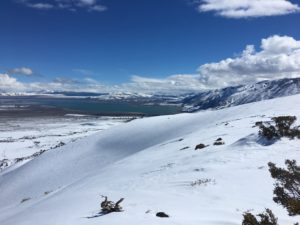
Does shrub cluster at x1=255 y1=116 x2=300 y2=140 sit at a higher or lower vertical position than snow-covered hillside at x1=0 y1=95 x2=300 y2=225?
higher

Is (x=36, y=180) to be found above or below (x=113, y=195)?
below

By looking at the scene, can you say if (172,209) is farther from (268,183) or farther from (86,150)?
(86,150)

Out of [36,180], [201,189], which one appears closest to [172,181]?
[201,189]

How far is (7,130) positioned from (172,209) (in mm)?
148354

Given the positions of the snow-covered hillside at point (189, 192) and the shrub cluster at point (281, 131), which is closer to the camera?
the snow-covered hillside at point (189, 192)

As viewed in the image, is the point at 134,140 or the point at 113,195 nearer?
the point at 113,195

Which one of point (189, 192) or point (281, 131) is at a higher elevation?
point (281, 131)

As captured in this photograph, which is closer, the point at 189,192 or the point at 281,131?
the point at 189,192

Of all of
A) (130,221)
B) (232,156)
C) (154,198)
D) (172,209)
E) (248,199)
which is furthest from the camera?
(232,156)

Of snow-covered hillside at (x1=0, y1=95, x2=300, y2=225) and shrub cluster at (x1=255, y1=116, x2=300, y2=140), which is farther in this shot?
shrub cluster at (x1=255, y1=116, x2=300, y2=140)

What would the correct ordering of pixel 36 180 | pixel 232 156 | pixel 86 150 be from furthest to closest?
pixel 86 150 < pixel 36 180 < pixel 232 156

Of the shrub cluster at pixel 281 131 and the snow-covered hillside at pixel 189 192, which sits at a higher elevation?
the shrub cluster at pixel 281 131

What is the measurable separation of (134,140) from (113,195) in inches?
1272

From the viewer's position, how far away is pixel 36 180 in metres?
40.0
